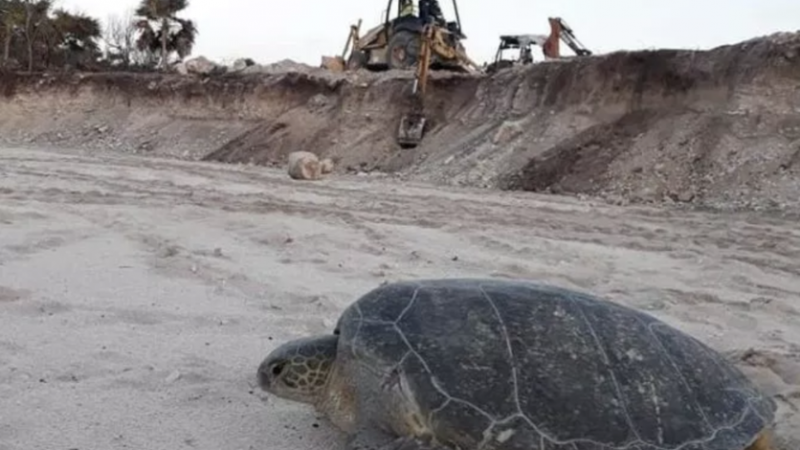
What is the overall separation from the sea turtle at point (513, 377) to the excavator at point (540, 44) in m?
21.4

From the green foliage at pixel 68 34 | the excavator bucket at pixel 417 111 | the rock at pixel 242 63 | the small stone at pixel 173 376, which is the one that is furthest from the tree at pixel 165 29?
the small stone at pixel 173 376

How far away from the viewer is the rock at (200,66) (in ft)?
91.7

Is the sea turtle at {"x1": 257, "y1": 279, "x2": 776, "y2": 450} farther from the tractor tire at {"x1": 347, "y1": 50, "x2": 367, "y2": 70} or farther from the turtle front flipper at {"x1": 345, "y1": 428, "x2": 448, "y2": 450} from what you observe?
the tractor tire at {"x1": 347, "y1": 50, "x2": 367, "y2": 70}

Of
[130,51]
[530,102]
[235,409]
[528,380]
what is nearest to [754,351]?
[528,380]

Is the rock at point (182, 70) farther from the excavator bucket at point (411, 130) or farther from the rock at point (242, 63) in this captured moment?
the excavator bucket at point (411, 130)

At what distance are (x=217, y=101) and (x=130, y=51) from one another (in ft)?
73.7

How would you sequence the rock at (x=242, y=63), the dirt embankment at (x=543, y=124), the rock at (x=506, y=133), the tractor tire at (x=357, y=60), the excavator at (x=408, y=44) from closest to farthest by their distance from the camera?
the dirt embankment at (x=543, y=124)
the rock at (x=506, y=133)
the excavator at (x=408, y=44)
the tractor tire at (x=357, y=60)
the rock at (x=242, y=63)

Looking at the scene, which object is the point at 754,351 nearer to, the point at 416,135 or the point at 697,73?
the point at 697,73

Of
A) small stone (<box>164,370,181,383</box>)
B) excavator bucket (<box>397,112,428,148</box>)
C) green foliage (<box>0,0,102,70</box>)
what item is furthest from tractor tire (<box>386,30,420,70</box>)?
small stone (<box>164,370,181,383</box>)

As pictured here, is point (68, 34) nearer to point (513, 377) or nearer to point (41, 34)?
point (41, 34)

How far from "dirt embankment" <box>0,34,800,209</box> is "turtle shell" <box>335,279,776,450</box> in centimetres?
1006

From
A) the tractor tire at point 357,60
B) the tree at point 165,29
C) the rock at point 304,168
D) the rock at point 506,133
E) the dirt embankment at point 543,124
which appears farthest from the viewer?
the tree at point 165,29

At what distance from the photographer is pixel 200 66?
2858 cm

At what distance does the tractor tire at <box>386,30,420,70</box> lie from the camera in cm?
2375
